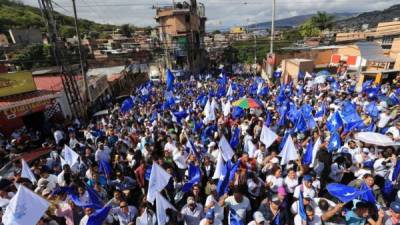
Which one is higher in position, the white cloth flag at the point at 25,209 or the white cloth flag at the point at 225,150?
the white cloth flag at the point at 25,209

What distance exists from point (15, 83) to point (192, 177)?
14086 millimetres

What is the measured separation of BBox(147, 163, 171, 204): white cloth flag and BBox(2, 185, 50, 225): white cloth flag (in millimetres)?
1832

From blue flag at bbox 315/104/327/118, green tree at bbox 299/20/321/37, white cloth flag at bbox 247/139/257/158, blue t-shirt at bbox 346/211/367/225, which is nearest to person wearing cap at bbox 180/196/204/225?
blue t-shirt at bbox 346/211/367/225

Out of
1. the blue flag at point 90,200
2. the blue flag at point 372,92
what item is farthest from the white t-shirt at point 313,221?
the blue flag at point 372,92

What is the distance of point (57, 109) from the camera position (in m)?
16.6

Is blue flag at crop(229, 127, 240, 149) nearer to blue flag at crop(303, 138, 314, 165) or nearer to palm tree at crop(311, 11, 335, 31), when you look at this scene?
blue flag at crop(303, 138, 314, 165)

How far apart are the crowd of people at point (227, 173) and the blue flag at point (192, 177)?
0.02 metres

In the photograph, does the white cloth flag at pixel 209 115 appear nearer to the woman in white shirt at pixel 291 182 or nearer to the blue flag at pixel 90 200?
the woman in white shirt at pixel 291 182

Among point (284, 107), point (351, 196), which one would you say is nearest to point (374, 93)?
point (284, 107)

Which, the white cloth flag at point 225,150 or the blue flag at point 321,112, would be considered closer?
the white cloth flag at point 225,150

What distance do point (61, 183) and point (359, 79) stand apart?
1945 cm

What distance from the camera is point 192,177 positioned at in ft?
20.7

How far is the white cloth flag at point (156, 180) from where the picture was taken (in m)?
5.50

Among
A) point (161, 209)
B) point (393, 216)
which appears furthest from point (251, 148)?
point (393, 216)
